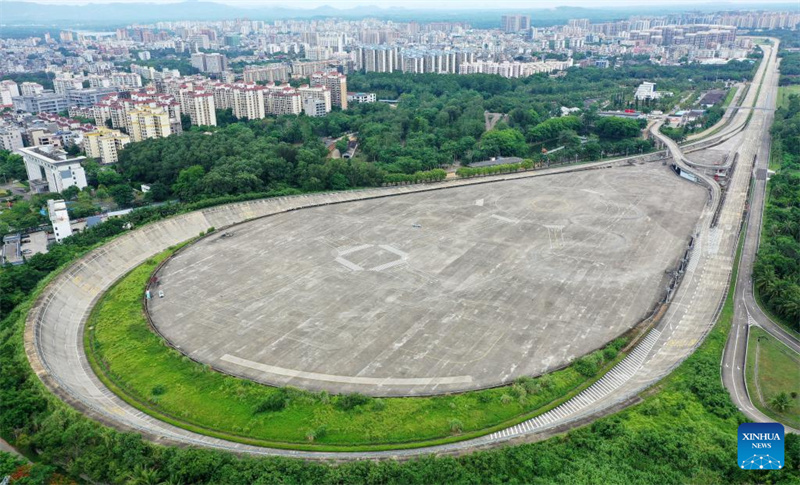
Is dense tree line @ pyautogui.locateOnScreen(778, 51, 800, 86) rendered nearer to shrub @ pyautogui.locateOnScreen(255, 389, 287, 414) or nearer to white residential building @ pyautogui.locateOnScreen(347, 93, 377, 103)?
white residential building @ pyautogui.locateOnScreen(347, 93, 377, 103)

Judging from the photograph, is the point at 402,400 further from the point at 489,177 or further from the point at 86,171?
the point at 86,171

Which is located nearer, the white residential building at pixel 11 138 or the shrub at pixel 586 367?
the shrub at pixel 586 367

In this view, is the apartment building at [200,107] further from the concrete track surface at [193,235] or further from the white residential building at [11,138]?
the concrete track surface at [193,235]

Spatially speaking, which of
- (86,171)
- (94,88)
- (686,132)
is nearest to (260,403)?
(86,171)

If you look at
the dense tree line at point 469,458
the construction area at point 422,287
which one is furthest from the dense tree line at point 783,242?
the dense tree line at point 469,458

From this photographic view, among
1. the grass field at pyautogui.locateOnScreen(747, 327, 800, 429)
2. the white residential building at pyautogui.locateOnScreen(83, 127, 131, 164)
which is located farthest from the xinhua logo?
the white residential building at pyautogui.locateOnScreen(83, 127, 131, 164)

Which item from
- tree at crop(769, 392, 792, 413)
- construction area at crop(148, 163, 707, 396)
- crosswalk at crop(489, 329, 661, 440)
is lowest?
crosswalk at crop(489, 329, 661, 440)

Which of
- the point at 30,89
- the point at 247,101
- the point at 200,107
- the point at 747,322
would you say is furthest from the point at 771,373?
the point at 30,89
